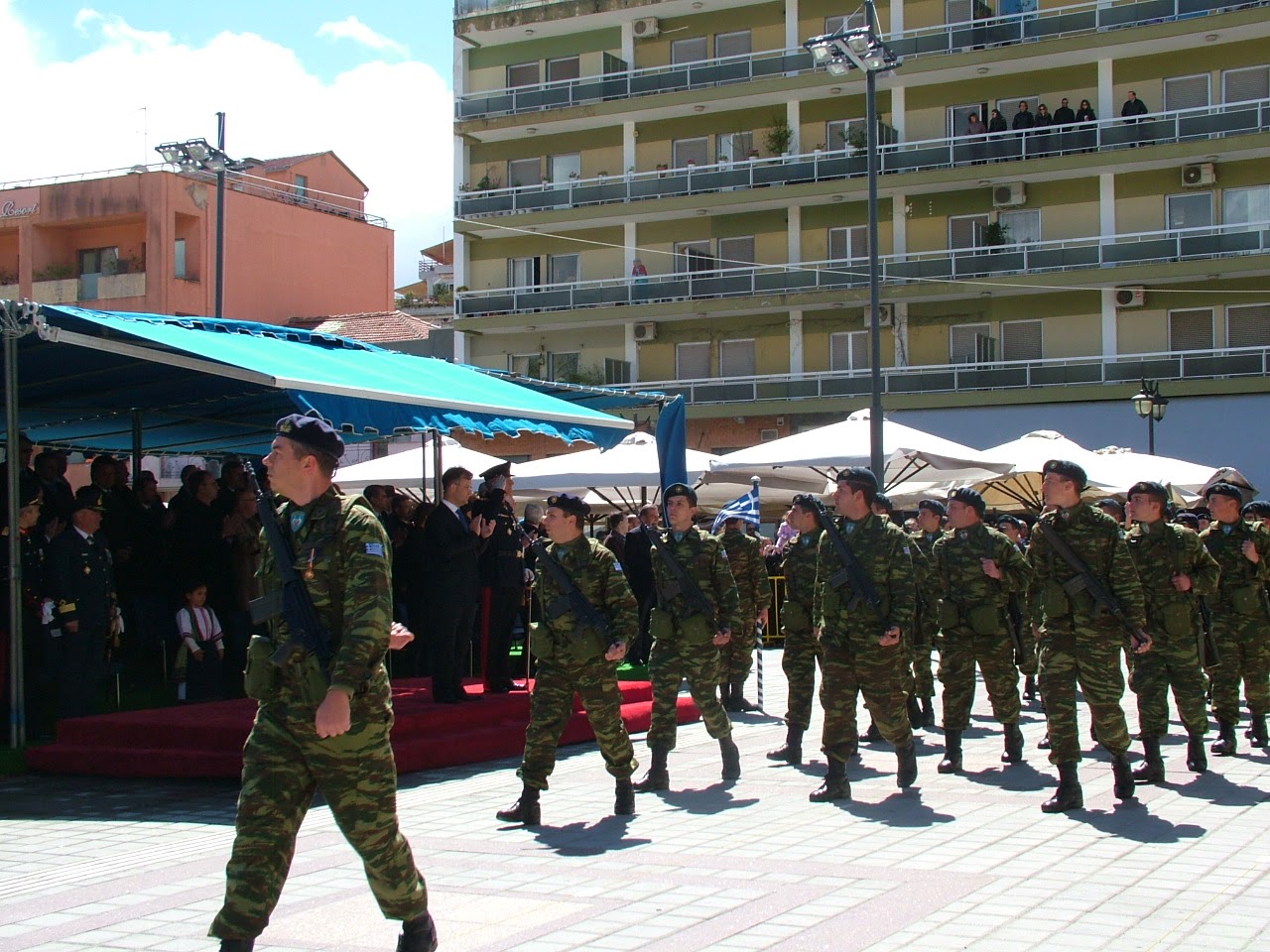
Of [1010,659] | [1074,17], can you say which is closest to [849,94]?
[1074,17]

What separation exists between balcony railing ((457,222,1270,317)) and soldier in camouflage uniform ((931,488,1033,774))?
2775 cm

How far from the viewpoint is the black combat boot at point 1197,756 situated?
1032cm

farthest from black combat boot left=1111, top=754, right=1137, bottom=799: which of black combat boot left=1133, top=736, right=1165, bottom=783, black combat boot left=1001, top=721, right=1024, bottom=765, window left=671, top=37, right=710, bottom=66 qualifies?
window left=671, top=37, right=710, bottom=66

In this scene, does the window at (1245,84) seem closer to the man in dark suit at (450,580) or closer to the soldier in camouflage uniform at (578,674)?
the man in dark suit at (450,580)

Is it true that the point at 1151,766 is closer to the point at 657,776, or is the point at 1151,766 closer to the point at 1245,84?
the point at 657,776

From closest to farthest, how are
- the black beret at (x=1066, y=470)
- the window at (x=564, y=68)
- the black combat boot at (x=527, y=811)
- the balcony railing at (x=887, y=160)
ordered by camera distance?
1. the black combat boot at (x=527, y=811)
2. the black beret at (x=1066, y=470)
3. the balcony railing at (x=887, y=160)
4. the window at (x=564, y=68)

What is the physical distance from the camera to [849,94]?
132 feet

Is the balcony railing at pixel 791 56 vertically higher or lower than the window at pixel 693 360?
higher

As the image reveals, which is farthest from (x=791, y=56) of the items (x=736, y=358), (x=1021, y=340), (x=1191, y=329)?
(x=1191, y=329)

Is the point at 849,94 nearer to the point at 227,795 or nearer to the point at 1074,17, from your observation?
the point at 1074,17

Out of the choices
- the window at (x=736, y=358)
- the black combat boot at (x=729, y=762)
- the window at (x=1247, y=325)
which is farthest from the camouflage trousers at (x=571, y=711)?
the window at (x=736, y=358)

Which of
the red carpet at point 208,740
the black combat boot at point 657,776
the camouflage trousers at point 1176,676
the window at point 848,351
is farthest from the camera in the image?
the window at point 848,351

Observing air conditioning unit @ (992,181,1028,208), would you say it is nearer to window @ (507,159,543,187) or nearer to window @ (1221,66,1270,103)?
window @ (1221,66,1270,103)

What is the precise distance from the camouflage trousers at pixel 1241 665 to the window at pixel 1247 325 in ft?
88.8
